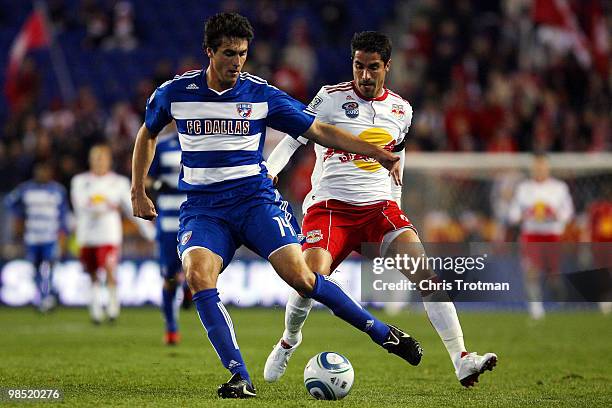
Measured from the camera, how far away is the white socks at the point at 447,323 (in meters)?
7.81

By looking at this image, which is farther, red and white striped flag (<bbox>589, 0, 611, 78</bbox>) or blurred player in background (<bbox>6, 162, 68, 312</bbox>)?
red and white striped flag (<bbox>589, 0, 611, 78</bbox>)

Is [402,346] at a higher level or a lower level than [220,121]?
lower

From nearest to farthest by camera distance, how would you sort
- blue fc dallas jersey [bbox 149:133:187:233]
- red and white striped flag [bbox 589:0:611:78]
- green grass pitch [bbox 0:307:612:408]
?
green grass pitch [bbox 0:307:612:408] → blue fc dallas jersey [bbox 149:133:187:233] → red and white striped flag [bbox 589:0:611:78]

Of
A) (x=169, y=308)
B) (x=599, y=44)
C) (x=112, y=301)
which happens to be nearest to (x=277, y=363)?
(x=169, y=308)

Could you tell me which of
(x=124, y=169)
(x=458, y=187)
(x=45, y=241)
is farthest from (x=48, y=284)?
(x=458, y=187)

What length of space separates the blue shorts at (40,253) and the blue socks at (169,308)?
6.31 m

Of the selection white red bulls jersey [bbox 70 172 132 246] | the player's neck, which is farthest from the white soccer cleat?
white red bulls jersey [bbox 70 172 132 246]

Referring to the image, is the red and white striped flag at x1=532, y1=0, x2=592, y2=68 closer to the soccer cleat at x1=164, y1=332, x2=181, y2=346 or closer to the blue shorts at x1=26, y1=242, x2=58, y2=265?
the blue shorts at x1=26, y1=242, x2=58, y2=265

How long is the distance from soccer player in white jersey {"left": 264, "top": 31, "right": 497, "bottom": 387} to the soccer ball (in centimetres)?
95

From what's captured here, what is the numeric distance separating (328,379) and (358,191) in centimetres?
171

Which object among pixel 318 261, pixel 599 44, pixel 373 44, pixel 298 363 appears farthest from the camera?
pixel 599 44

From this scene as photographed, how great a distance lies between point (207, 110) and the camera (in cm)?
716

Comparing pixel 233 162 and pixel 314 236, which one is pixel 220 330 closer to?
pixel 233 162

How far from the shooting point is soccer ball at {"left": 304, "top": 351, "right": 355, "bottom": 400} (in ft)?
23.0
